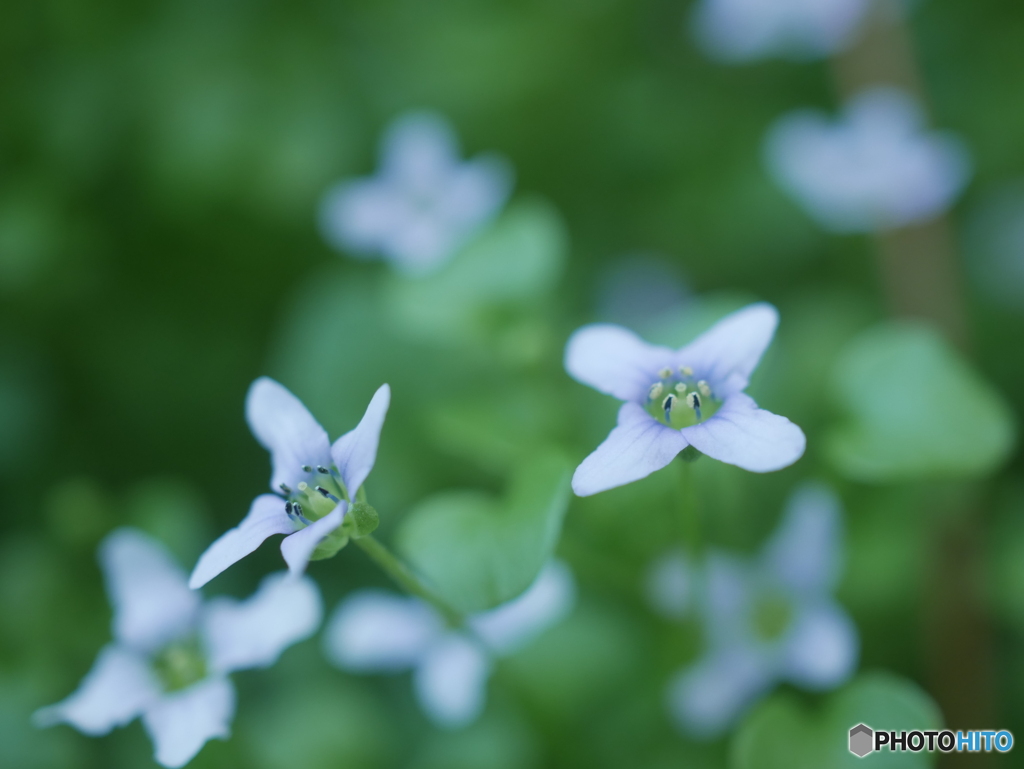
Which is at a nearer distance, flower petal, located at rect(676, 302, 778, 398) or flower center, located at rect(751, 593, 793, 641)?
flower petal, located at rect(676, 302, 778, 398)

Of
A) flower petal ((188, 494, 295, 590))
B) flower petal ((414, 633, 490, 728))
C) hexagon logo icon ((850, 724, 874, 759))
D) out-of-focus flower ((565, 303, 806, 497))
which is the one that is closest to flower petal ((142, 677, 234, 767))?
flower petal ((188, 494, 295, 590))

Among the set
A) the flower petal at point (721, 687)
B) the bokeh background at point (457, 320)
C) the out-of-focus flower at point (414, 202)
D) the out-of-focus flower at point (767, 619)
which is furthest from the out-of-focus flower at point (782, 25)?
the flower petal at point (721, 687)

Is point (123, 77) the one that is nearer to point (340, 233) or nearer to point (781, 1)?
point (340, 233)

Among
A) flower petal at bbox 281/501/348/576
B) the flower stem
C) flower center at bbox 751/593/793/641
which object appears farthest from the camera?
flower center at bbox 751/593/793/641

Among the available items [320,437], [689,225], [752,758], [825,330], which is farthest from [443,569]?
[689,225]

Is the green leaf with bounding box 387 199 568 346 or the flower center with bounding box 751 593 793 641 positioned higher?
the green leaf with bounding box 387 199 568 346

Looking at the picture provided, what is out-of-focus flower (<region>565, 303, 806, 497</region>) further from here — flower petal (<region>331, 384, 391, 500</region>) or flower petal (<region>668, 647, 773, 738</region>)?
flower petal (<region>668, 647, 773, 738</region>)

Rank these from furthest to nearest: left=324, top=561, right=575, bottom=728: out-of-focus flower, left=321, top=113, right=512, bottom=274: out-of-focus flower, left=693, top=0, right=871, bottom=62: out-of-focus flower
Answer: left=693, top=0, right=871, bottom=62: out-of-focus flower, left=321, top=113, right=512, bottom=274: out-of-focus flower, left=324, top=561, right=575, bottom=728: out-of-focus flower
